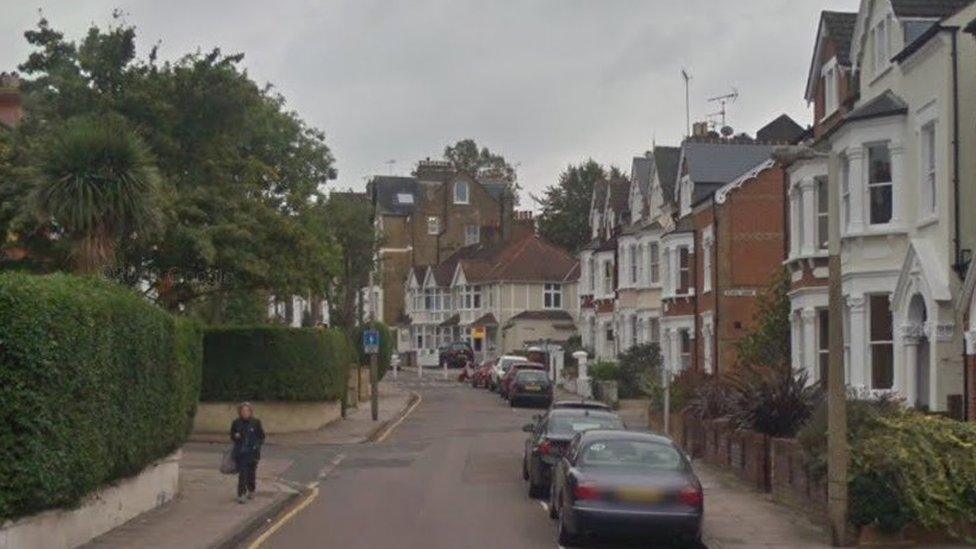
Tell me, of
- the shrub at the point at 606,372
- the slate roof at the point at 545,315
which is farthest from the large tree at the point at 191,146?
the slate roof at the point at 545,315

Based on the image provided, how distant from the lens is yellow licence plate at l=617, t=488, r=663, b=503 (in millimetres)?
17844

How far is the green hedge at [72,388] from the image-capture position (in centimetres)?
1470

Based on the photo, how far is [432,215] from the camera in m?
116

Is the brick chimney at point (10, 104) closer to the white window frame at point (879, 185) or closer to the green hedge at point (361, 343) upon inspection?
the green hedge at point (361, 343)

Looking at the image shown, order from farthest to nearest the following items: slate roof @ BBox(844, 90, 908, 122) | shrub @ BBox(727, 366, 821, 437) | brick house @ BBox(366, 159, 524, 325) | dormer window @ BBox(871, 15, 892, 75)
Result: brick house @ BBox(366, 159, 524, 325) < dormer window @ BBox(871, 15, 892, 75) < slate roof @ BBox(844, 90, 908, 122) < shrub @ BBox(727, 366, 821, 437)

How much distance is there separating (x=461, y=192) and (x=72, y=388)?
326 feet

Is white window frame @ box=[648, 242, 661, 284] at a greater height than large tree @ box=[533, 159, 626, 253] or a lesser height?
lesser

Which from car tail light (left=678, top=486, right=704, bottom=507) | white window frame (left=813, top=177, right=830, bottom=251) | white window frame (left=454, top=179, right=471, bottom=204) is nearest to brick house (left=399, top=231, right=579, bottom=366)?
white window frame (left=454, top=179, right=471, bottom=204)

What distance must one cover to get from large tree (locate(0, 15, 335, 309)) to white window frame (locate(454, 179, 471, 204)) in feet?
249

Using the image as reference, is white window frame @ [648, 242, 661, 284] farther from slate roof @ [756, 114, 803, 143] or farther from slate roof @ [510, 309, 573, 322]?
slate roof @ [510, 309, 573, 322]

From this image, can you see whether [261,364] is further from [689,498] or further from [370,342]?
[689,498]

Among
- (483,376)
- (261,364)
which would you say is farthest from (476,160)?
(261,364)

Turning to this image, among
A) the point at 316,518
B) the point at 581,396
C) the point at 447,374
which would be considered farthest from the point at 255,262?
the point at 447,374

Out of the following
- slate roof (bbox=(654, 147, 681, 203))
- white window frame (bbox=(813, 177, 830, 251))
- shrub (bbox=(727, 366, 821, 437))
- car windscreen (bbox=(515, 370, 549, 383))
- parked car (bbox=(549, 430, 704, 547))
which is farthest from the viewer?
slate roof (bbox=(654, 147, 681, 203))
